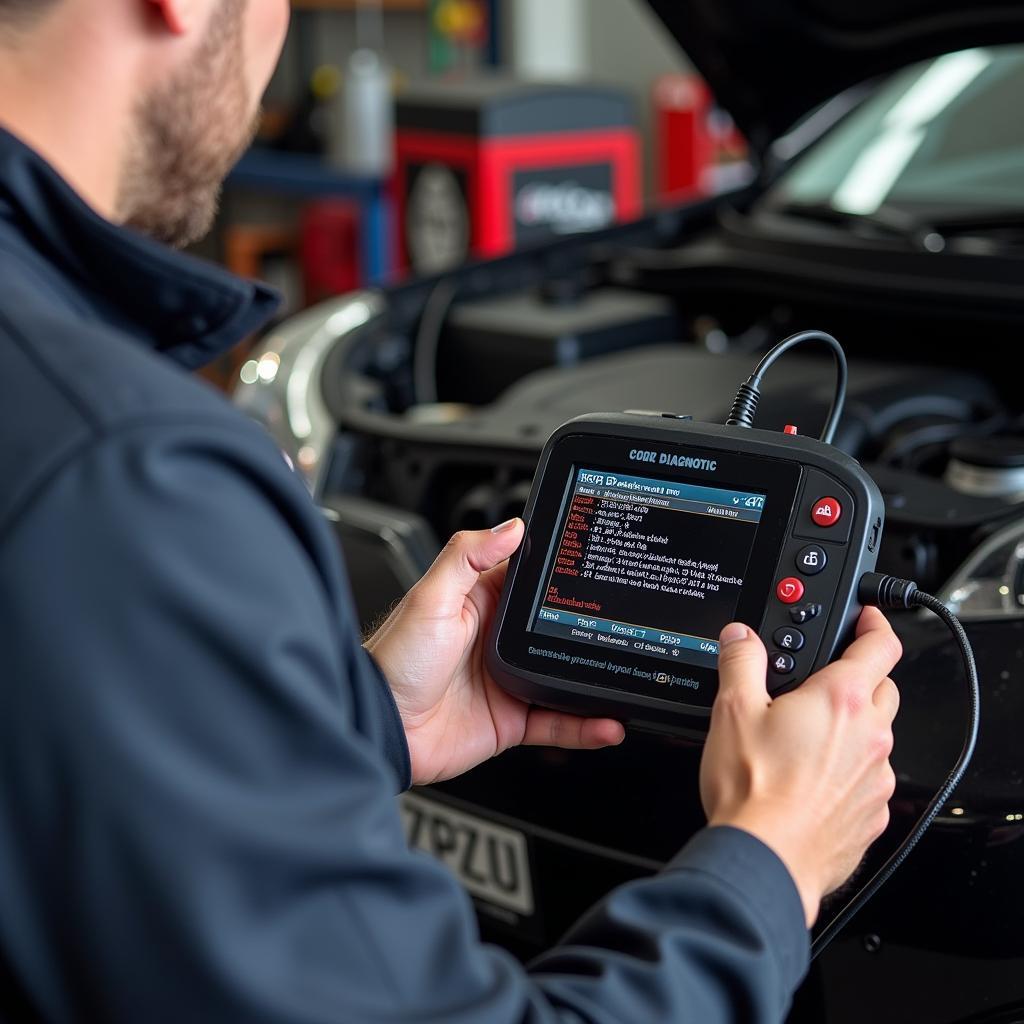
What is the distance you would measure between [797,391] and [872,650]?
75 centimetres

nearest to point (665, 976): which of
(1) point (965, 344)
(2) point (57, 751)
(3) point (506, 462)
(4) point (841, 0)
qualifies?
(2) point (57, 751)

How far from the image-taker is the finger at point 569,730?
107cm

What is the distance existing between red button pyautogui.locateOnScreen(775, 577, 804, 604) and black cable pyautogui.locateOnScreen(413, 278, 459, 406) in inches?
42.8

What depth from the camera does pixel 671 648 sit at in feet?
3.36

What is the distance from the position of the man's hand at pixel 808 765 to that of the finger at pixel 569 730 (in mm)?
167

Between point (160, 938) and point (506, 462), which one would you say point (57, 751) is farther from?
point (506, 462)

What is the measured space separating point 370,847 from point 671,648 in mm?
409

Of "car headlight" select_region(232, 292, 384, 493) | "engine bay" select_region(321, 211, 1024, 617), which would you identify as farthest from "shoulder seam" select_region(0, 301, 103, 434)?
"car headlight" select_region(232, 292, 384, 493)

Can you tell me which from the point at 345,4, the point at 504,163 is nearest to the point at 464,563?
the point at 504,163

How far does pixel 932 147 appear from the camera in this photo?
6.76 feet

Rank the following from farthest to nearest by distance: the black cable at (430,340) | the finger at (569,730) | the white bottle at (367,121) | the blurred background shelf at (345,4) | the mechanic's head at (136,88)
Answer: the blurred background shelf at (345,4) → the white bottle at (367,121) → the black cable at (430,340) → the finger at (569,730) → the mechanic's head at (136,88)

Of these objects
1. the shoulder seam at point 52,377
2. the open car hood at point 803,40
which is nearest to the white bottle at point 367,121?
the open car hood at point 803,40

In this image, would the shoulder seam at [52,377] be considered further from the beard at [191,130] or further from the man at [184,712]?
the beard at [191,130]

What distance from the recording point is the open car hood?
1.90 m
